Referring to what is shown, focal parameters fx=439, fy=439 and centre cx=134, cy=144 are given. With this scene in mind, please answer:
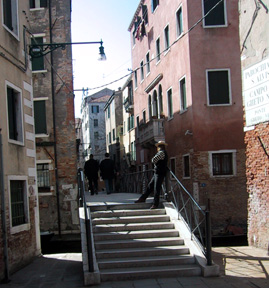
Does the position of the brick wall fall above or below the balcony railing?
below

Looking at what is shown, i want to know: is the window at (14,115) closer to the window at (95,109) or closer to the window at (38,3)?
the window at (38,3)

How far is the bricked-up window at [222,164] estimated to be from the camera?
61.5 ft

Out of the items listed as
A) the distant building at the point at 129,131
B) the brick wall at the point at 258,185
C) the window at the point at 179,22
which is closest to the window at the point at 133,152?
the distant building at the point at 129,131

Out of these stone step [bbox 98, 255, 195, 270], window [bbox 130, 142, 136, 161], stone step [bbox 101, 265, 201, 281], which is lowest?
stone step [bbox 101, 265, 201, 281]

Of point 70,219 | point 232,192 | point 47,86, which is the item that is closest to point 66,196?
point 70,219

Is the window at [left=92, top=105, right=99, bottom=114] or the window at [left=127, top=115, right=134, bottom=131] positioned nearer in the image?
the window at [left=127, top=115, right=134, bottom=131]

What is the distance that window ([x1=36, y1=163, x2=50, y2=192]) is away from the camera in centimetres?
2027

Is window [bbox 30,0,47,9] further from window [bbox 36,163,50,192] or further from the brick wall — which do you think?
the brick wall

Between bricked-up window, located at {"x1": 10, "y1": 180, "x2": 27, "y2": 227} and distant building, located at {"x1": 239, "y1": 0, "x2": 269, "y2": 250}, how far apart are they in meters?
5.60

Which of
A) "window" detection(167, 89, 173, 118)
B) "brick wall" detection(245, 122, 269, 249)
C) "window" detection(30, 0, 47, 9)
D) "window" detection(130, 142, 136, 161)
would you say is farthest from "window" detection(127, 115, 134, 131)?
"brick wall" detection(245, 122, 269, 249)

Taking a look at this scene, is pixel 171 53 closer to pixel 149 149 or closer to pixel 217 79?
pixel 217 79

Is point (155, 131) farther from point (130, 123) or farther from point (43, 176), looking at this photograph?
point (130, 123)

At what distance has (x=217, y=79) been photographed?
18.9 meters

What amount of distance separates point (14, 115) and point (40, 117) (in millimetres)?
9752
